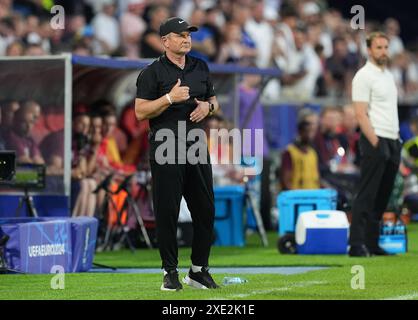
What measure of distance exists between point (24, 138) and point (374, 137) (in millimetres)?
4530

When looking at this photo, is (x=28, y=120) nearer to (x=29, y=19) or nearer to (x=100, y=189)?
(x=100, y=189)

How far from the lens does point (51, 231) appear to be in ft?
44.1

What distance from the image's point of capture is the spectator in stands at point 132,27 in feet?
72.9

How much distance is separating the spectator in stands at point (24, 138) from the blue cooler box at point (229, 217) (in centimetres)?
272

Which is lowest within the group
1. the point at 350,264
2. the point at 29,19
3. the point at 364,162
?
the point at 350,264

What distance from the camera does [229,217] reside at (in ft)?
59.2

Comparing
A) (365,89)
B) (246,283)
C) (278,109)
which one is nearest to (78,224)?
(246,283)

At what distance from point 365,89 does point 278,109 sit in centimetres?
836

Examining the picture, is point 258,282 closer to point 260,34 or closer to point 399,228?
point 399,228

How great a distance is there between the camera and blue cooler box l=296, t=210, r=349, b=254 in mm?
15812

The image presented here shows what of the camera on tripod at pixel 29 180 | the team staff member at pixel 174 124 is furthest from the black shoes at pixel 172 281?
the camera on tripod at pixel 29 180

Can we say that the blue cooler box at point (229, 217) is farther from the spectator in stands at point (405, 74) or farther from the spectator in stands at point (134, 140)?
the spectator in stands at point (405, 74)

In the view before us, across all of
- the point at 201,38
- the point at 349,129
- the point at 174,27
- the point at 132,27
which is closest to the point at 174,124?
the point at 174,27
